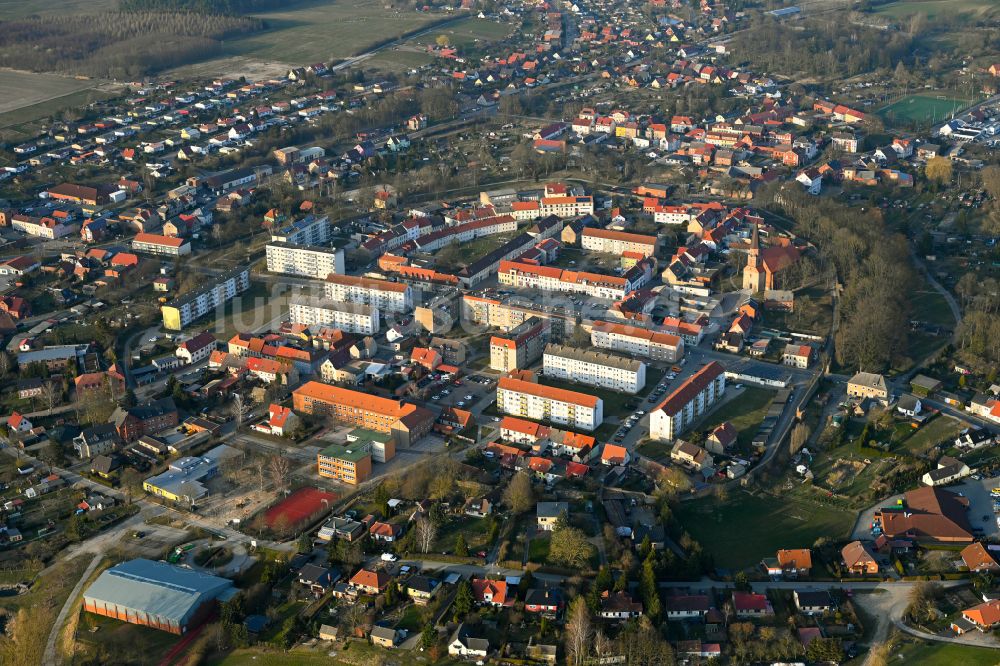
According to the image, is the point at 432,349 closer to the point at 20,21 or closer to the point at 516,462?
the point at 516,462

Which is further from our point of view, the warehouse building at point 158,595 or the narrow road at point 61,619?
the warehouse building at point 158,595

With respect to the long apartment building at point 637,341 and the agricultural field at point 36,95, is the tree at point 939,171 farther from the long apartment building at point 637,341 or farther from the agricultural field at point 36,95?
the agricultural field at point 36,95

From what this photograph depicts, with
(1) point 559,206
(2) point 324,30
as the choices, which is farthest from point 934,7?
(1) point 559,206

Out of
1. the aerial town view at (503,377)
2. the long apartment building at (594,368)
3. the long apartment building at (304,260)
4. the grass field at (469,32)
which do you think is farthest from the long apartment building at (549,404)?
the grass field at (469,32)

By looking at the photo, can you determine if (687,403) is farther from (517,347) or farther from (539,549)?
(539,549)

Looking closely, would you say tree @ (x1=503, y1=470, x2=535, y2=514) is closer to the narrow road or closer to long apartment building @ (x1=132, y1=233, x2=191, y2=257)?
the narrow road

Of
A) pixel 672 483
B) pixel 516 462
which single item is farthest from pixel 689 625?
pixel 516 462

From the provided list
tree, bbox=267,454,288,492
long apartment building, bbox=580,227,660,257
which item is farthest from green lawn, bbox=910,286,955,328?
tree, bbox=267,454,288,492
